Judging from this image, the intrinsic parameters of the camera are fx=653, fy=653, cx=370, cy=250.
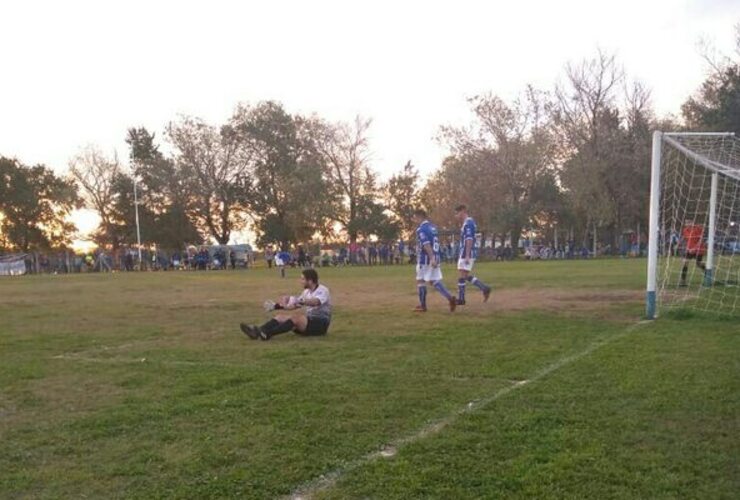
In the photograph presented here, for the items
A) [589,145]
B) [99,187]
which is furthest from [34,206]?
[589,145]

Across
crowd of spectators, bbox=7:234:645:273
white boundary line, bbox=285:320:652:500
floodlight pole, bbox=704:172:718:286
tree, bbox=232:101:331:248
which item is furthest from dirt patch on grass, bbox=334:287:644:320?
tree, bbox=232:101:331:248

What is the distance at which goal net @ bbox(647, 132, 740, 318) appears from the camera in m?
11.4

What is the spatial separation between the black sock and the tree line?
A: 45762mm

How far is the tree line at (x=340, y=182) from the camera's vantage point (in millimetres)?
54500

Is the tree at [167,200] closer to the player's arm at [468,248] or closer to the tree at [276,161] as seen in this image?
the tree at [276,161]

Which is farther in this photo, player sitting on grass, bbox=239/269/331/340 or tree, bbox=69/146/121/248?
tree, bbox=69/146/121/248

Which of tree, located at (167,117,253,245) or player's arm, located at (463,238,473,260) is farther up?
tree, located at (167,117,253,245)

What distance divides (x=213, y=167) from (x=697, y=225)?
5091cm

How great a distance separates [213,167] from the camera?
61.8m

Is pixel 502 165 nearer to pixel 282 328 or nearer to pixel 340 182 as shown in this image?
pixel 340 182

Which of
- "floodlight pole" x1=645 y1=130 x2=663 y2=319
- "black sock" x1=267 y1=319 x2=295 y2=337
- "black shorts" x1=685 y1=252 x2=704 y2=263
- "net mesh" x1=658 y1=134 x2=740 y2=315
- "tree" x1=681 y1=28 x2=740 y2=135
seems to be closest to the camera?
"black sock" x1=267 y1=319 x2=295 y2=337

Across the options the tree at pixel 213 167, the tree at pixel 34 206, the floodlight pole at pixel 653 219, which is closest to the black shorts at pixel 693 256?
the floodlight pole at pixel 653 219

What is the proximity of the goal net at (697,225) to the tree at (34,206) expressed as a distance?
187 ft

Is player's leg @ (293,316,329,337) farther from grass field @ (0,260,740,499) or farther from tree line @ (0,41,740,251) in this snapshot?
tree line @ (0,41,740,251)
